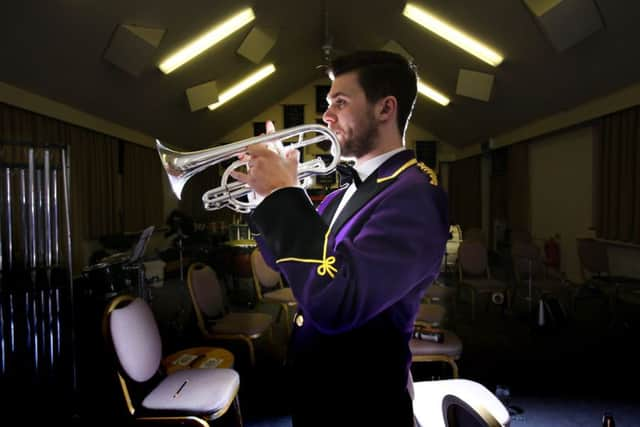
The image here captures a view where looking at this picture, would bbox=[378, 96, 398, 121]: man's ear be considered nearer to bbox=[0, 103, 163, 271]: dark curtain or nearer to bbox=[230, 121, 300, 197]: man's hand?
bbox=[230, 121, 300, 197]: man's hand

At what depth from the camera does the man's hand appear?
0.66 metres

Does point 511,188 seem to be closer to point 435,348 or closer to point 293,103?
point 293,103

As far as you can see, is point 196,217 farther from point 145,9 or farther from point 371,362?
point 371,362

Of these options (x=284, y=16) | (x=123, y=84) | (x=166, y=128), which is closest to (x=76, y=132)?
(x=123, y=84)

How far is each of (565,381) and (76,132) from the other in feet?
20.1

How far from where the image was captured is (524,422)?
8.23 ft

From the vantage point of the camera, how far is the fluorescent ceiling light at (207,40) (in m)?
4.89

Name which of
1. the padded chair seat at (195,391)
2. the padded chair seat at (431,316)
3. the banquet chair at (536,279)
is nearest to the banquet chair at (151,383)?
the padded chair seat at (195,391)

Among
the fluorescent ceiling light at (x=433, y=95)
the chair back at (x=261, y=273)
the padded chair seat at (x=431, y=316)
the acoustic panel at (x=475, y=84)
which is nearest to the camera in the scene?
the padded chair seat at (x=431, y=316)

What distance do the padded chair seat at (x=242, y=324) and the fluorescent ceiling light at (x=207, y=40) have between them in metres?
3.46

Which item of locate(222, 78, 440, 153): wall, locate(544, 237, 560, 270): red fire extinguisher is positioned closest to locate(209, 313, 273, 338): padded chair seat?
locate(544, 237, 560, 270): red fire extinguisher

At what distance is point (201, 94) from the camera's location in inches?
243

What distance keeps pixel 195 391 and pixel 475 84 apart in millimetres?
5579

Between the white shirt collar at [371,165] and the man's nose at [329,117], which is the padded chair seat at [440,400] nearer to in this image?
the white shirt collar at [371,165]
